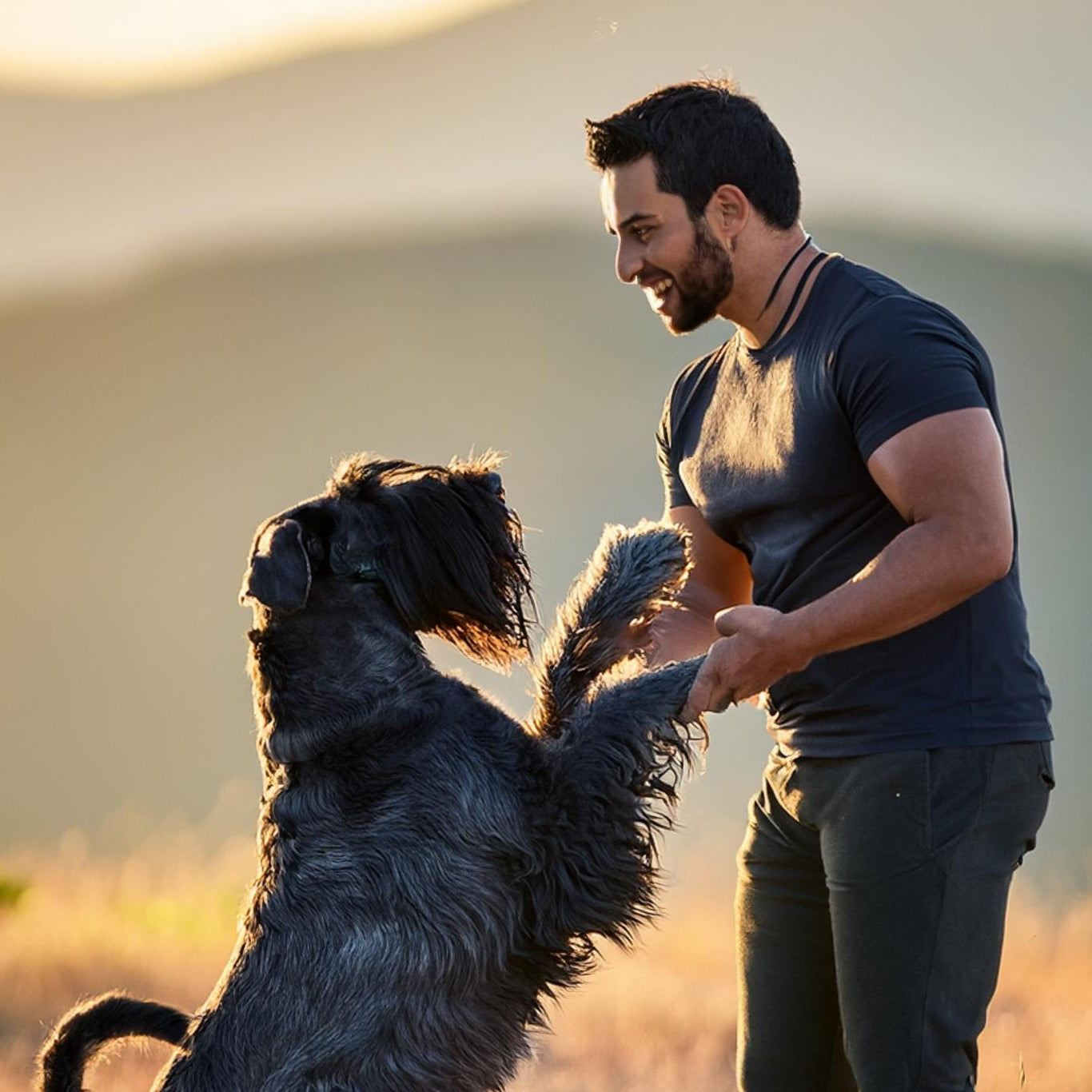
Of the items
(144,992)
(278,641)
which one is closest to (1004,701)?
(278,641)

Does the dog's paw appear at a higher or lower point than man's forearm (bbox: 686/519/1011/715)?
higher

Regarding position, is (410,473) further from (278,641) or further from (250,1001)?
(250,1001)

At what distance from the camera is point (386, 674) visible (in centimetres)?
252

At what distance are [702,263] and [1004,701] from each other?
0.86 m

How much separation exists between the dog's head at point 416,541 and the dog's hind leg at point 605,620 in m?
0.13

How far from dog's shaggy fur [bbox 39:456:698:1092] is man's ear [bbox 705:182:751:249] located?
1.83 ft

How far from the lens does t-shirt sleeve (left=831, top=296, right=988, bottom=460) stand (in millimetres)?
2115

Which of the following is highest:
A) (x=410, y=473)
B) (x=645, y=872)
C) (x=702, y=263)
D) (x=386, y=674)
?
(x=702, y=263)

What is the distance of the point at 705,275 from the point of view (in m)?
2.47

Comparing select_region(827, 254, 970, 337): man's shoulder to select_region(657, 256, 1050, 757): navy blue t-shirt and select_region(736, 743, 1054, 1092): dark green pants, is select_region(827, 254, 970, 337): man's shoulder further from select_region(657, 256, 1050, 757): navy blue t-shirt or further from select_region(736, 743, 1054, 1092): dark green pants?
select_region(736, 743, 1054, 1092): dark green pants

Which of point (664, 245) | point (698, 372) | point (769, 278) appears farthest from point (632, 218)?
point (698, 372)

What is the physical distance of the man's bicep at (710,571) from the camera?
2748mm

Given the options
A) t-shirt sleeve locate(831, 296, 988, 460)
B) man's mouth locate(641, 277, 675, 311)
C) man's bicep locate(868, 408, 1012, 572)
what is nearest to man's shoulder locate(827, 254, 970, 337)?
t-shirt sleeve locate(831, 296, 988, 460)

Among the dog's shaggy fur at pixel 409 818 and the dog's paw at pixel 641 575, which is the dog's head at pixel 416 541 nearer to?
the dog's shaggy fur at pixel 409 818
